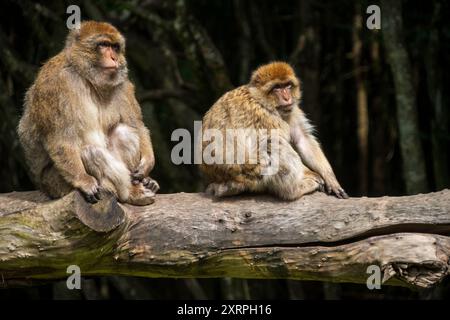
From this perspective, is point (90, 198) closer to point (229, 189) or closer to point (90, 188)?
point (90, 188)

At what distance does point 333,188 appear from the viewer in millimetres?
6625

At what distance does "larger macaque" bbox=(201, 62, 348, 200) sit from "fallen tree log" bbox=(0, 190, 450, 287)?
300 mm

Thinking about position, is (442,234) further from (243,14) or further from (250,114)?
(243,14)

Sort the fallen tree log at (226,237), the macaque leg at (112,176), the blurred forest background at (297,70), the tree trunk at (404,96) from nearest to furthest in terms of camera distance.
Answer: the fallen tree log at (226,237), the macaque leg at (112,176), the tree trunk at (404,96), the blurred forest background at (297,70)

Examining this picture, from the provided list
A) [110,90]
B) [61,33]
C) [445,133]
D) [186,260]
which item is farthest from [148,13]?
[186,260]

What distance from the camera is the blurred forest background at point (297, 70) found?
29.7 ft

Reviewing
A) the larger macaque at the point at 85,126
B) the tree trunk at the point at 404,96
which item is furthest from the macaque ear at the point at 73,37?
the tree trunk at the point at 404,96

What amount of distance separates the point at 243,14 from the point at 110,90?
14.0 ft

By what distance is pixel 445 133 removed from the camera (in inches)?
372

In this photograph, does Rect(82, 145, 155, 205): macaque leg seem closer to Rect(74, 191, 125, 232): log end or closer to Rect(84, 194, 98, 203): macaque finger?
Rect(84, 194, 98, 203): macaque finger

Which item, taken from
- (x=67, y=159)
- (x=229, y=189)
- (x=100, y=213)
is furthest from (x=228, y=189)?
(x=67, y=159)

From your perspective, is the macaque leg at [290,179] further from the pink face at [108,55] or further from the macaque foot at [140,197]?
the pink face at [108,55]

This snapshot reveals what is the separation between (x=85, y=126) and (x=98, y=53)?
0.60m

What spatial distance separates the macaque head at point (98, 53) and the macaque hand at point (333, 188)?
194 centimetres
